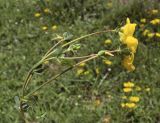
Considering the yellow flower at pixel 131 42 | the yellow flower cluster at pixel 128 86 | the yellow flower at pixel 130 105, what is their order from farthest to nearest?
the yellow flower cluster at pixel 128 86, the yellow flower at pixel 130 105, the yellow flower at pixel 131 42

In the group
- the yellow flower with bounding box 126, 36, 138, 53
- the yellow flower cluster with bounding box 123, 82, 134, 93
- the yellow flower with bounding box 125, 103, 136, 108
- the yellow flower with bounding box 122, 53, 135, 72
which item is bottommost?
the yellow flower with bounding box 125, 103, 136, 108

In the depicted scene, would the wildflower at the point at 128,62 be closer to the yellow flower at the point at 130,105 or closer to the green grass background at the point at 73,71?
the green grass background at the point at 73,71

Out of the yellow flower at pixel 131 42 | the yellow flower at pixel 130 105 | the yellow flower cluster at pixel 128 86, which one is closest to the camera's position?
the yellow flower at pixel 131 42

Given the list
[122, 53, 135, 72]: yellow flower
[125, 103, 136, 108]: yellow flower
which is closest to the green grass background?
[125, 103, 136, 108]: yellow flower

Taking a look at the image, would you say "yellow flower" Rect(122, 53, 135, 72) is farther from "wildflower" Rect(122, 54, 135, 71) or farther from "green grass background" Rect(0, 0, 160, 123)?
"green grass background" Rect(0, 0, 160, 123)

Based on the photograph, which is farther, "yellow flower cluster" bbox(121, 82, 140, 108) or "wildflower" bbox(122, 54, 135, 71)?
"yellow flower cluster" bbox(121, 82, 140, 108)

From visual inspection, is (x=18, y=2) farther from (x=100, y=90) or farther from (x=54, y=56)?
(x=54, y=56)

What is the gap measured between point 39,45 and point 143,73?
1033 mm

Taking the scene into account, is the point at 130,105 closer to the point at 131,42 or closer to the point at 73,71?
the point at 73,71

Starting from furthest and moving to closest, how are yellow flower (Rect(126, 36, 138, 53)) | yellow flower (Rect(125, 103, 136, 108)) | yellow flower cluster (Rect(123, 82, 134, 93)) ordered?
1. yellow flower cluster (Rect(123, 82, 134, 93))
2. yellow flower (Rect(125, 103, 136, 108))
3. yellow flower (Rect(126, 36, 138, 53))

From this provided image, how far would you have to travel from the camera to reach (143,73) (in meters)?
3.51

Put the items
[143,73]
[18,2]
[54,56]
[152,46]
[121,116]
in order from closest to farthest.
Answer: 1. [54,56]
2. [121,116]
3. [143,73]
4. [152,46]
5. [18,2]

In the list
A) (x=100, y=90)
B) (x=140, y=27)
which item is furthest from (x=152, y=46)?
(x=100, y=90)

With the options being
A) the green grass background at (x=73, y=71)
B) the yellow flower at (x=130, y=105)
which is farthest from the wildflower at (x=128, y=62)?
the yellow flower at (x=130, y=105)
